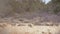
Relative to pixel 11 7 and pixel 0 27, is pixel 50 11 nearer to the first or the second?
pixel 11 7

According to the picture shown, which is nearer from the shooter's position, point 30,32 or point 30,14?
point 30,32

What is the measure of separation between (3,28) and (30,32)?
24 cm

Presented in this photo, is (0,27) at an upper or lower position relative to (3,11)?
lower

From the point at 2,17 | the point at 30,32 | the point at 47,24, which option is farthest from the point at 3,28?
the point at 47,24

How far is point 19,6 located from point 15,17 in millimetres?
123

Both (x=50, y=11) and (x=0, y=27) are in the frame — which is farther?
(x=50, y=11)

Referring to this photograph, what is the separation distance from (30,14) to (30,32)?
0.67 feet

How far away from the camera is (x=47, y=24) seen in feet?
4.17

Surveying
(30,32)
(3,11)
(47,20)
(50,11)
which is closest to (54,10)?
(50,11)

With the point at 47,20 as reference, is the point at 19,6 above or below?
above

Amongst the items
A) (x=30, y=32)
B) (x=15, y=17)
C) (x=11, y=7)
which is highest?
(x=11, y=7)

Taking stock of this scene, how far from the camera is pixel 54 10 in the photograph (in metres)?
1.37

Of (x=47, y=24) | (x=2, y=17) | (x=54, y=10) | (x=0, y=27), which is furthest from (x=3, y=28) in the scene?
(x=54, y=10)

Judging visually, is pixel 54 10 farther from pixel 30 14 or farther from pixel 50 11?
pixel 30 14
